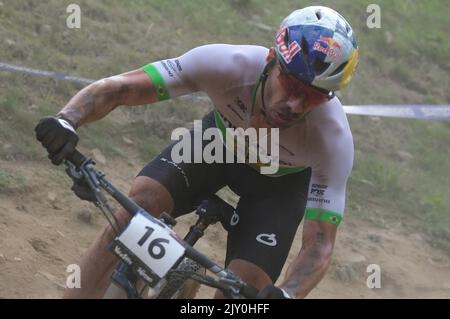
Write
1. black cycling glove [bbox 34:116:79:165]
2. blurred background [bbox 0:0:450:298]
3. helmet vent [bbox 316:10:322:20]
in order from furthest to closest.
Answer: blurred background [bbox 0:0:450:298] → helmet vent [bbox 316:10:322:20] → black cycling glove [bbox 34:116:79:165]

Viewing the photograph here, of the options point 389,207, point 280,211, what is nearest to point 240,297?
point 280,211

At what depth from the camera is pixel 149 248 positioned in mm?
3145

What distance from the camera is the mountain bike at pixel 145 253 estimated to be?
10.3 ft

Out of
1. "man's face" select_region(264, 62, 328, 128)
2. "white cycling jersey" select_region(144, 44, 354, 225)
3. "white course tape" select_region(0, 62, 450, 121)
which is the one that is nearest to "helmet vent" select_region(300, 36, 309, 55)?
"man's face" select_region(264, 62, 328, 128)

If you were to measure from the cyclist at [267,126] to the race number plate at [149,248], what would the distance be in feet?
1.77

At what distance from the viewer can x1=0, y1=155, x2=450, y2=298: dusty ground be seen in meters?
5.38

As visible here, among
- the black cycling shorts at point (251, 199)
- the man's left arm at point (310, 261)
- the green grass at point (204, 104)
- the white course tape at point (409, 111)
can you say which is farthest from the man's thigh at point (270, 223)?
the white course tape at point (409, 111)

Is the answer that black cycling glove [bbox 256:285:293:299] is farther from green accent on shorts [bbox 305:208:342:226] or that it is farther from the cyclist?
green accent on shorts [bbox 305:208:342:226]

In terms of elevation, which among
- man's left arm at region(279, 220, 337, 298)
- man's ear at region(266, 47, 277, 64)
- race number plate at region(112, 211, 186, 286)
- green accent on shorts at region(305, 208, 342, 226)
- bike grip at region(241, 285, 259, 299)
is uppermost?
man's ear at region(266, 47, 277, 64)

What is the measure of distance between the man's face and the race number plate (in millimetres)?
757

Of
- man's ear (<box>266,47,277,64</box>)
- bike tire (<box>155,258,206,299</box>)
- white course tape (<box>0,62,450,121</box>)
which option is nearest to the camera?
bike tire (<box>155,258,206,299</box>)

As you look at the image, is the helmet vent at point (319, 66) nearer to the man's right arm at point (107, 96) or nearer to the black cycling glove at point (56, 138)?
the man's right arm at point (107, 96)

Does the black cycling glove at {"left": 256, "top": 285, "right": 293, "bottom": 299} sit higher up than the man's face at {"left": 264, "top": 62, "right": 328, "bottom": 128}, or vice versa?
the man's face at {"left": 264, "top": 62, "right": 328, "bottom": 128}
